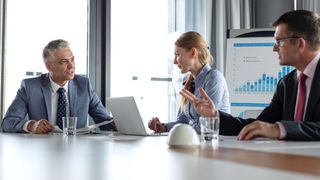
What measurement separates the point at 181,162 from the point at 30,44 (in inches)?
124

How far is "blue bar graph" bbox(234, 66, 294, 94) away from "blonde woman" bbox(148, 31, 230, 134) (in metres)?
1.12

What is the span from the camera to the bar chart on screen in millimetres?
4352

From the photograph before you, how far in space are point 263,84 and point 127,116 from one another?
7.62ft

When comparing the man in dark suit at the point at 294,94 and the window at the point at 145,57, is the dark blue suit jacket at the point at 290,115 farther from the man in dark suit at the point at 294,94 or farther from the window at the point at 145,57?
the window at the point at 145,57

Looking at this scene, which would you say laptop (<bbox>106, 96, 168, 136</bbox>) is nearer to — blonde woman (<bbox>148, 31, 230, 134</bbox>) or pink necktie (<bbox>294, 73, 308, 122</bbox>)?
blonde woman (<bbox>148, 31, 230, 134</bbox>)

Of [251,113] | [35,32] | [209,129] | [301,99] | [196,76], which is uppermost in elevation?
[35,32]

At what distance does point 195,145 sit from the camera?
5.10 ft

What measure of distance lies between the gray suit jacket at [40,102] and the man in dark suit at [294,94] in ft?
3.46

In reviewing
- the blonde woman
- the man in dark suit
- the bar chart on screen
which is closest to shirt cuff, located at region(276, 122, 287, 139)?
the man in dark suit

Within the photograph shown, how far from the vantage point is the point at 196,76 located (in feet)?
10.7

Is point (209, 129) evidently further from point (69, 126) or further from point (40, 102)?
point (40, 102)

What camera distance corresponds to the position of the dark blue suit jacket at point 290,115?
187 centimetres

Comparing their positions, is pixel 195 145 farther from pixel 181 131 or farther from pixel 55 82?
pixel 55 82

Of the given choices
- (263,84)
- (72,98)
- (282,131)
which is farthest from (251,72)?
(282,131)
